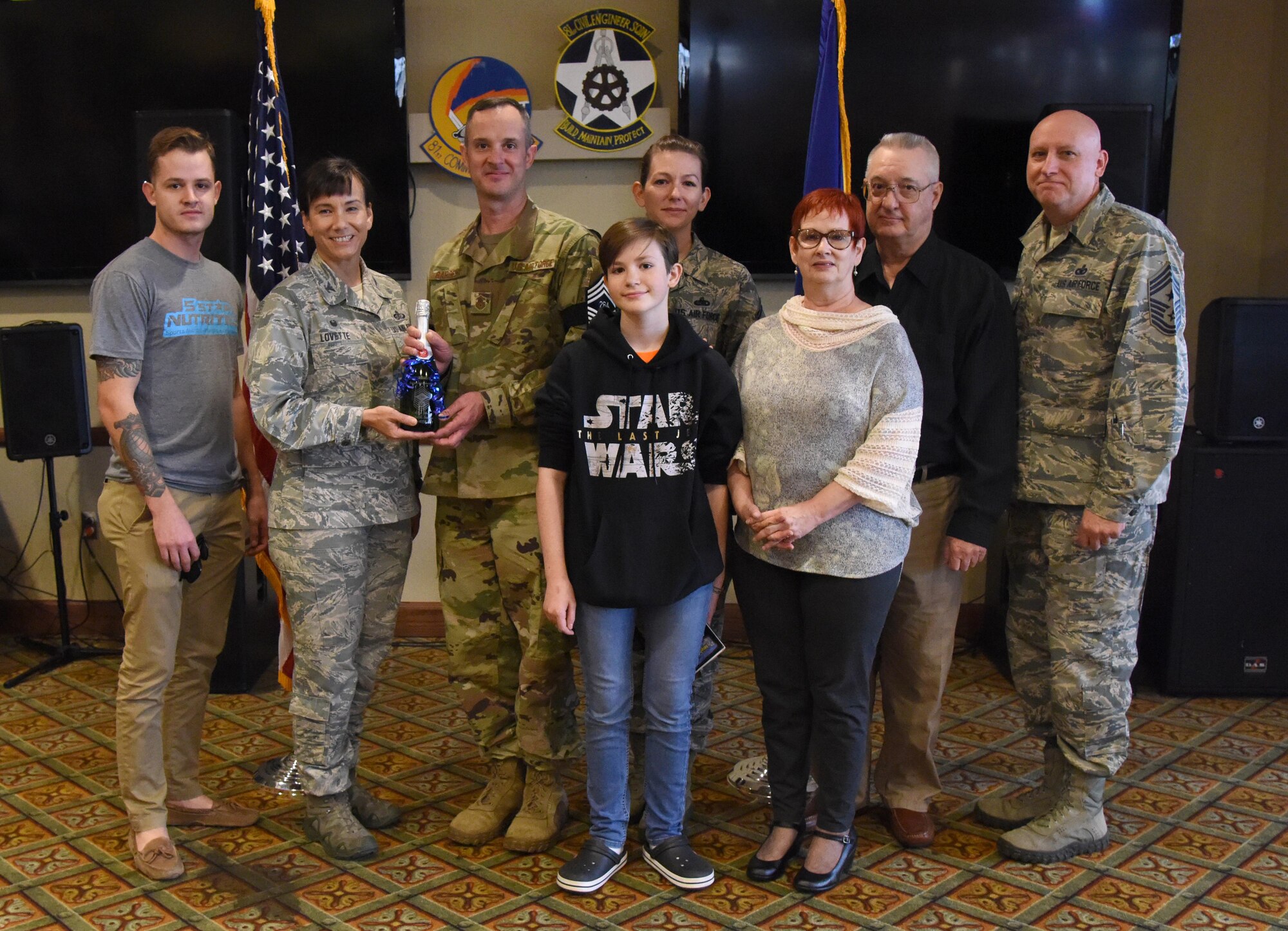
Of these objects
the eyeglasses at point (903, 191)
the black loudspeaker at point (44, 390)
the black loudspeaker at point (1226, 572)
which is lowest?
the black loudspeaker at point (1226, 572)

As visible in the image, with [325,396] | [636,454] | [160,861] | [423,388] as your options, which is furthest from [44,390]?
[636,454]

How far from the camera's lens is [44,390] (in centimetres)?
392

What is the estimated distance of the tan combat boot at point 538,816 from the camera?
8.43 feet

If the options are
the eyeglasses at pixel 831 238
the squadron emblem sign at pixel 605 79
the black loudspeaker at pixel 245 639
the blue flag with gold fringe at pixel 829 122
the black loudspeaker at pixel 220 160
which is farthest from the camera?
the squadron emblem sign at pixel 605 79

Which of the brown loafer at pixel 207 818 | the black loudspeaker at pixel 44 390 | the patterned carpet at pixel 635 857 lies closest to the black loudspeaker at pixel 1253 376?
the patterned carpet at pixel 635 857

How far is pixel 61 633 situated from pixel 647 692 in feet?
9.56

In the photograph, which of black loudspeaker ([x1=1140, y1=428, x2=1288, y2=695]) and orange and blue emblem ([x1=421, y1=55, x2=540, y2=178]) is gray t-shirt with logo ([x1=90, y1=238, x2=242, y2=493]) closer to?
orange and blue emblem ([x1=421, y1=55, x2=540, y2=178])

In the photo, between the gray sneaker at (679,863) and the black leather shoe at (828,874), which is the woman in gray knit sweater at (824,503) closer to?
the black leather shoe at (828,874)

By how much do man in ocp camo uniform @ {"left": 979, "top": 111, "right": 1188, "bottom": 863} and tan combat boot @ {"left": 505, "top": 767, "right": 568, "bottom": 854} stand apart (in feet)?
3.39

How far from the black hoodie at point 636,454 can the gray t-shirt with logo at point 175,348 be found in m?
0.82

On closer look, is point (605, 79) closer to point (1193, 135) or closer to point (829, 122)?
point (829, 122)

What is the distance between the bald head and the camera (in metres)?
2.47

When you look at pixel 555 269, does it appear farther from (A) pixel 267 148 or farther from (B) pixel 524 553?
(A) pixel 267 148

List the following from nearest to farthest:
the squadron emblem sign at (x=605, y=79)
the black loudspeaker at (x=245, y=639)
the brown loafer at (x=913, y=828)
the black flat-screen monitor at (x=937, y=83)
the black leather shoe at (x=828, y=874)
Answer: the black leather shoe at (x=828, y=874) → the brown loafer at (x=913, y=828) → the black loudspeaker at (x=245, y=639) → the black flat-screen monitor at (x=937, y=83) → the squadron emblem sign at (x=605, y=79)
